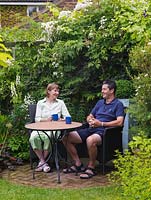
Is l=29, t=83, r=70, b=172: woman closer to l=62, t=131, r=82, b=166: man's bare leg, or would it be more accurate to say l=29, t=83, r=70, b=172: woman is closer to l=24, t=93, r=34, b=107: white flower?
l=62, t=131, r=82, b=166: man's bare leg

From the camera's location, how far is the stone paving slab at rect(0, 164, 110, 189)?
206 inches

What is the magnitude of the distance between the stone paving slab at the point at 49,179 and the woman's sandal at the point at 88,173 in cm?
6

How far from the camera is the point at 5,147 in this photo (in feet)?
21.2

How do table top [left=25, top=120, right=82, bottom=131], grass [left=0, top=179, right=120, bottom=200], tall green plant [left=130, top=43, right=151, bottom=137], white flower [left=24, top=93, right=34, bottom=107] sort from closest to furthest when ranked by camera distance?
1. grass [left=0, top=179, right=120, bottom=200]
2. tall green plant [left=130, top=43, right=151, bottom=137]
3. table top [left=25, top=120, right=82, bottom=131]
4. white flower [left=24, top=93, right=34, bottom=107]

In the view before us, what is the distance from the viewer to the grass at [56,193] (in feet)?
15.5

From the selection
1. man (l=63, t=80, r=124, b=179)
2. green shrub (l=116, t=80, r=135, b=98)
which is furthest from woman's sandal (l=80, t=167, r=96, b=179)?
green shrub (l=116, t=80, r=135, b=98)

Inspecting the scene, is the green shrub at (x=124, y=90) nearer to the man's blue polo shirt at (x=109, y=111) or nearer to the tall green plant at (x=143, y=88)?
the man's blue polo shirt at (x=109, y=111)

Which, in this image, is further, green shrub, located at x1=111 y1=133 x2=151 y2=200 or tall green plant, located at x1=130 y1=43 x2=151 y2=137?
tall green plant, located at x1=130 y1=43 x2=151 y2=137

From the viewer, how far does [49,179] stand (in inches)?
216

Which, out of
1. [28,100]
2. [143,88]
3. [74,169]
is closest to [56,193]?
[74,169]

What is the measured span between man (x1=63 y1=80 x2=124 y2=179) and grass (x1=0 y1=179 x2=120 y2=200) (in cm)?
63

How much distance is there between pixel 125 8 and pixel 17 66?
2.10m

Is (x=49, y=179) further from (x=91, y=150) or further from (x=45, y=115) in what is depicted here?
(x=45, y=115)

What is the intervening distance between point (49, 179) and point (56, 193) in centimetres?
63
